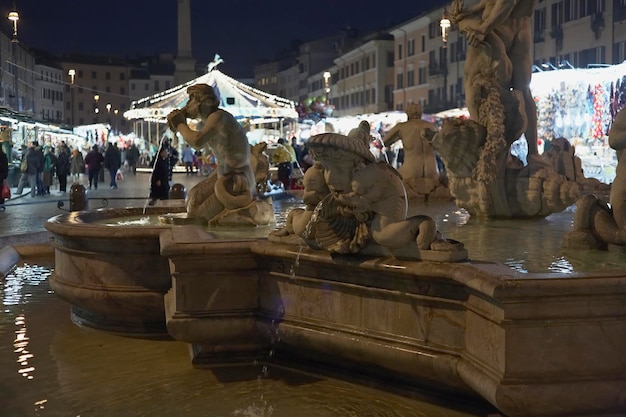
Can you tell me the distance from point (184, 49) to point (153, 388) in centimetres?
4305

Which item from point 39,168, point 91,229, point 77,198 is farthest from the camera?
point 39,168

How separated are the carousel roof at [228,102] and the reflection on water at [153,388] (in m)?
23.2

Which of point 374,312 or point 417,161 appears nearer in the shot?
point 374,312

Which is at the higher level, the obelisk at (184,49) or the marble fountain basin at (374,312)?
the obelisk at (184,49)

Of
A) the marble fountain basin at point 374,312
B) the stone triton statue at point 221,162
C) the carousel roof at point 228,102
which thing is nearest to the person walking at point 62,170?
the carousel roof at point 228,102

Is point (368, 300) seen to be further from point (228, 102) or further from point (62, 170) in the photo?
point (228, 102)

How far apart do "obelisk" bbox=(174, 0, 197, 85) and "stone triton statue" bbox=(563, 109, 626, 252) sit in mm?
41544

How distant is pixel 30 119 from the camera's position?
2861cm

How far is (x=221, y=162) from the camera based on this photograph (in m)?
8.10

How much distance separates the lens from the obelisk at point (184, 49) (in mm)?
46281

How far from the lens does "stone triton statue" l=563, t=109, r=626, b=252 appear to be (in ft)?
18.7

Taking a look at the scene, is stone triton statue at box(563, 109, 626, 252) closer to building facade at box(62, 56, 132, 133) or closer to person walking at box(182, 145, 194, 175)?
person walking at box(182, 145, 194, 175)

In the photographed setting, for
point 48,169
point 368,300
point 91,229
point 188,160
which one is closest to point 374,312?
point 368,300

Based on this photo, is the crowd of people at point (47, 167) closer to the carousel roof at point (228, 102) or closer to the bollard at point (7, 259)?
the carousel roof at point (228, 102)
